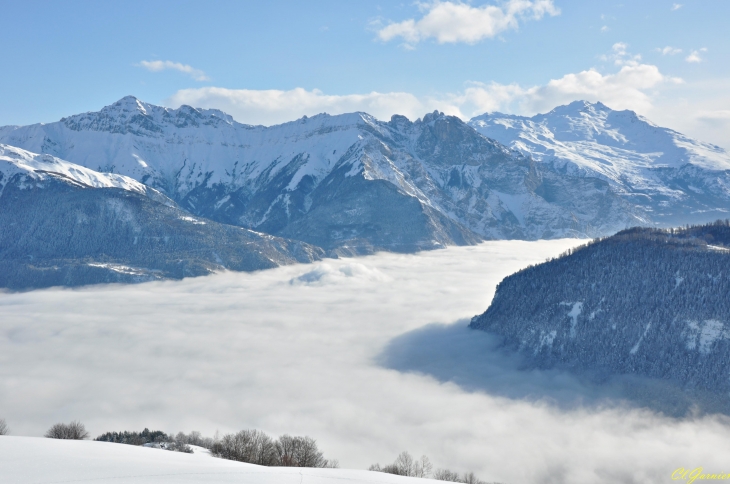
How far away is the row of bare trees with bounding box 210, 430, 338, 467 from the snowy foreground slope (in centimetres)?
4656

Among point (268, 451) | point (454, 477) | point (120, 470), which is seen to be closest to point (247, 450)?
point (268, 451)

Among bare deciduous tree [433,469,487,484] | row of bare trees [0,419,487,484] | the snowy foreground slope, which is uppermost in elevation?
the snowy foreground slope

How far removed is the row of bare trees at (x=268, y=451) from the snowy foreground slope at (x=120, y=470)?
153 feet

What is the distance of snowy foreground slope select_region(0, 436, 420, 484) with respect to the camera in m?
89.1

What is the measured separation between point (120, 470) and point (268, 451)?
248 feet

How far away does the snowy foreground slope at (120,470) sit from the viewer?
3506 inches

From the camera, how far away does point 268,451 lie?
540 feet

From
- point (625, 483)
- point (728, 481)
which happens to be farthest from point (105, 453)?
point (728, 481)

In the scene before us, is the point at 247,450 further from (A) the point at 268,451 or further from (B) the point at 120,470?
(B) the point at 120,470

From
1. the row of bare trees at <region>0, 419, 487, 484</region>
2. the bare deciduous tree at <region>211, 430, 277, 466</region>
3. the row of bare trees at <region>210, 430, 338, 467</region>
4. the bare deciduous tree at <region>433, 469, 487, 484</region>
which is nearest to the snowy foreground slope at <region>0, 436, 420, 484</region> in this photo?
the bare deciduous tree at <region>211, 430, 277, 466</region>

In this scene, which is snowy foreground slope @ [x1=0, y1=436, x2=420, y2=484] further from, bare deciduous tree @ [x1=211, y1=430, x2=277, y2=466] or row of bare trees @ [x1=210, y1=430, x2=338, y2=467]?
row of bare trees @ [x1=210, y1=430, x2=338, y2=467]

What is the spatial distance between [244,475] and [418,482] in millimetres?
30381

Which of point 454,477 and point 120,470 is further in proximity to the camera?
point 454,477

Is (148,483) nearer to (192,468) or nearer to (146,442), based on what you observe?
(192,468)
